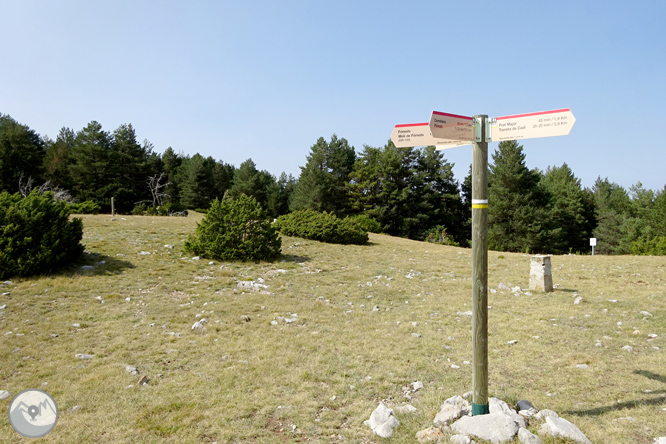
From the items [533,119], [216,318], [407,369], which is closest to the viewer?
[533,119]

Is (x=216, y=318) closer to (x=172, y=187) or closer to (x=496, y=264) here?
(x=496, y=264)

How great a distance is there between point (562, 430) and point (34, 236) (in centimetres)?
1031

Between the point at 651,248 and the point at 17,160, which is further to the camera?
the point at 17,160

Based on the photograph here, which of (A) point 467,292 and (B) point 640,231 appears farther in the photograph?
(B) point 640,231

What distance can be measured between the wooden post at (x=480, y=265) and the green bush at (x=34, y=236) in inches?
359

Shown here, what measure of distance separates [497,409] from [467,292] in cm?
596

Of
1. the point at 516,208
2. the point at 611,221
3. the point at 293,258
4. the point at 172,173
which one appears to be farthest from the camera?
the point at 172,173

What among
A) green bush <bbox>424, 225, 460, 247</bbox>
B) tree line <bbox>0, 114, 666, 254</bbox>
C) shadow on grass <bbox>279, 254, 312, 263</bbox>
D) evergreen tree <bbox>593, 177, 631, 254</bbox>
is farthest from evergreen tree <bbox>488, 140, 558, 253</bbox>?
shadow on grass <bbox>279, 254, 312, 263</bbox>

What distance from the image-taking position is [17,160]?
121ft

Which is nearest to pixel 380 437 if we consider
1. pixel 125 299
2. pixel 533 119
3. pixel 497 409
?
pixel 497 409

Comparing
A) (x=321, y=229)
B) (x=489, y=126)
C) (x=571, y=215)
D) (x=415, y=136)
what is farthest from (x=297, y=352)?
(x=571, y=215)

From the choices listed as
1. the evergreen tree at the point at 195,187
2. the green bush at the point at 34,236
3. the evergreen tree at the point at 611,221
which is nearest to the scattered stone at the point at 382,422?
the green bush at the point at 34,236

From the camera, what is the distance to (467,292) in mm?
8930

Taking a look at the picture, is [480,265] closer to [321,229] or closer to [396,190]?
[321,229]
